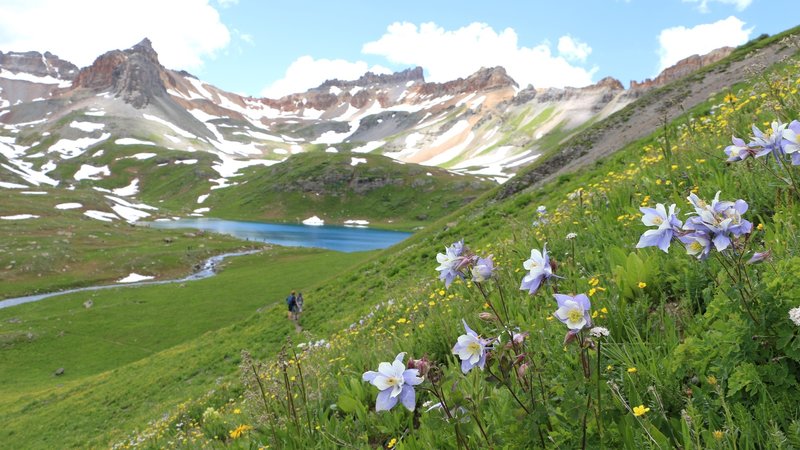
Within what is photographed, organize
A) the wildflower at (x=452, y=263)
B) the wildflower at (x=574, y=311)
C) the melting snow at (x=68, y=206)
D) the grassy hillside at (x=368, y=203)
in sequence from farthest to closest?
the grassy hillside at (x=368, y=203), the melting snow at (x=68, y=206), the wildflower at (x=452, y=263), the wildflower at (x=574, y=311)

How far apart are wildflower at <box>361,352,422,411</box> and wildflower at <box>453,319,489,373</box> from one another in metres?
0.33

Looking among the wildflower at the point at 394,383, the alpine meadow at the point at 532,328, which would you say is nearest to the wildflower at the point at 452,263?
the alpine meadow at the point at 532,328

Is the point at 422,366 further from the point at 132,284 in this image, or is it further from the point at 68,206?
the point at 68,206

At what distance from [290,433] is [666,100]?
3812 cm

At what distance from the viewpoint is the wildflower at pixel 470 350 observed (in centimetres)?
266

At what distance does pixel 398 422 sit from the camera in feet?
15.4

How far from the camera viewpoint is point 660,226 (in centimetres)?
256

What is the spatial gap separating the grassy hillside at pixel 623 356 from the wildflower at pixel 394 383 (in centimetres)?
18

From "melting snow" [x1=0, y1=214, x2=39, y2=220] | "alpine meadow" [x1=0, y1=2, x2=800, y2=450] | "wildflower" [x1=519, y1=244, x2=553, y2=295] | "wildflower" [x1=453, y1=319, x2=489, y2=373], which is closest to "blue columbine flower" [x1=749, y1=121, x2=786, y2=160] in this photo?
"alpine meadow" [x1=0, y1=2, x2=800, y2=450]

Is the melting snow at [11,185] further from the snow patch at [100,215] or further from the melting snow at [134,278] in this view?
the melting snow at [134,278]

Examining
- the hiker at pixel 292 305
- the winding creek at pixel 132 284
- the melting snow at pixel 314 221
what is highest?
the hiker at pixel 292 305

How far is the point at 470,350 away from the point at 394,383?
0.54 metres

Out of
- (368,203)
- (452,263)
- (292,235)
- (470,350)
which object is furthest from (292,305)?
(368,203)

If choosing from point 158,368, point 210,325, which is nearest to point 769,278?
point 158,368
